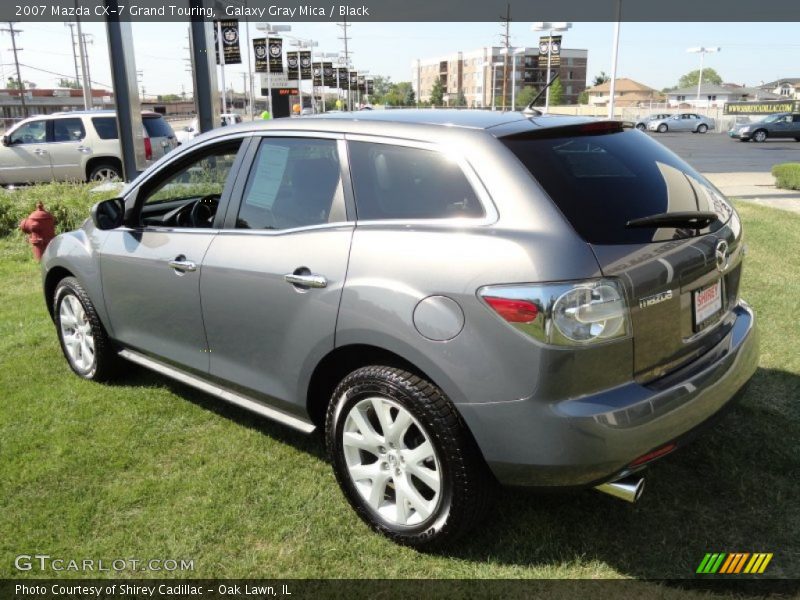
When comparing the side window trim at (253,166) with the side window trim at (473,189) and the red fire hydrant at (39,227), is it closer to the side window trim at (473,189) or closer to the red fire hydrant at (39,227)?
the side window trim at (473,189)

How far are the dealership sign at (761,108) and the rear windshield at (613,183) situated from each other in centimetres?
6276

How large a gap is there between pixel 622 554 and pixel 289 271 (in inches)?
71.7

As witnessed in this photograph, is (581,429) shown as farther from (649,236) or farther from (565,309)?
(649,236)

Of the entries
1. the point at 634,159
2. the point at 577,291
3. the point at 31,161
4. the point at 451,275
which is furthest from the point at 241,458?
the point at 31,161

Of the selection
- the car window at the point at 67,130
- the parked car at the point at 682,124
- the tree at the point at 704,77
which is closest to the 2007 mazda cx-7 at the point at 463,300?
the car window at the point at 67,130

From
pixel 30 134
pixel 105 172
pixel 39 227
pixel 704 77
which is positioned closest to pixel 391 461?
pixel 39 227

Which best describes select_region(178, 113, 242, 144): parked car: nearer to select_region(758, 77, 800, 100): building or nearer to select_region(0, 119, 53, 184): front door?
select_region(0, 119, 53, 184): front door

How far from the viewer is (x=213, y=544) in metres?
2.94

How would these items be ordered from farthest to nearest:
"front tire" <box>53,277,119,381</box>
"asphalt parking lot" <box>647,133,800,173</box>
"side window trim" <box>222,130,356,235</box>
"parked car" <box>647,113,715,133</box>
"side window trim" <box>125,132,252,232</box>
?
"parked car" <box>647,113,715,133</box> < "asphalt parking lot" <box>647,133,800,173</box> < "front tire" <box>53,277,119,381</box> < "side window trim" <box>125,132,252,232</box> < "side window trim" <box>222,130,356,235</box>

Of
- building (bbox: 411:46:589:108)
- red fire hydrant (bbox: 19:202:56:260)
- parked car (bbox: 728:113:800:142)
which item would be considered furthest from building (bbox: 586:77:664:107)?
red fire hydrant (bbox: 19:202:56:260)

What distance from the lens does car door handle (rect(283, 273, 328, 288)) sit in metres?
2.86

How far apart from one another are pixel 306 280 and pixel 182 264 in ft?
3.21

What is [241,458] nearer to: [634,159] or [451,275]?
[451,275]

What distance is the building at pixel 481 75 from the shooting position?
357 ft
